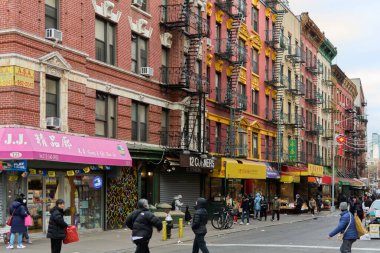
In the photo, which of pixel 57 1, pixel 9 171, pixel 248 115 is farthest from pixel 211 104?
pixel 9 171

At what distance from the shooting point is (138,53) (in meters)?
27.5

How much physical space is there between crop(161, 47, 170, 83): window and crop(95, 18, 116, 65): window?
4454 millimetres

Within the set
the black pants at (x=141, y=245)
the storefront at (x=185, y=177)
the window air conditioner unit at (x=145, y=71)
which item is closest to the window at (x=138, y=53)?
the window air conditioner unit at (x=145, y=71)

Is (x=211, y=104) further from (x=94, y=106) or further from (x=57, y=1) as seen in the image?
(x=57, y=1)

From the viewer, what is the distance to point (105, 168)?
2445 cm

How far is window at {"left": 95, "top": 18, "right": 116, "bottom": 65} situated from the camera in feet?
81.0

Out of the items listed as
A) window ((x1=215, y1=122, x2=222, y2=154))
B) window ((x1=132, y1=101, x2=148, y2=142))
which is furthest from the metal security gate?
window ((x1=215, y1=122, x2=222, y2=154))

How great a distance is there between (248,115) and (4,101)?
24.9 meters

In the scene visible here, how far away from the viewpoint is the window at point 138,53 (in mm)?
27281

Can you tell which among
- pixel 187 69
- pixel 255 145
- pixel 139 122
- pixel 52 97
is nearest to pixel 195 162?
pixel 139 122

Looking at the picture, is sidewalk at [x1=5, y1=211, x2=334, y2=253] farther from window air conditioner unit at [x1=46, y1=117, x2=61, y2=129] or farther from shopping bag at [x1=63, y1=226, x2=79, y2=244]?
shopping bag at [x1=63, y1=226, x2=79, y2=244]

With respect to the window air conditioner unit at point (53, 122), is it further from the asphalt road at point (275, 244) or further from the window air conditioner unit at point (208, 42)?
the window air conditioner unit at point (208, 42)

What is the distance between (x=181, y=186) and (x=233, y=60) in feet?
36.3

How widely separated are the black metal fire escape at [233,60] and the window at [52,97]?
1602 centimetres
